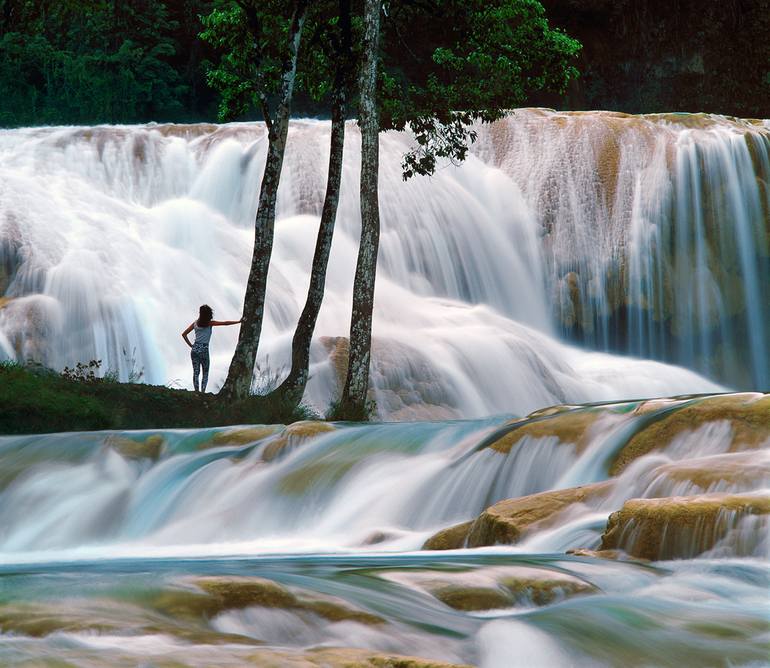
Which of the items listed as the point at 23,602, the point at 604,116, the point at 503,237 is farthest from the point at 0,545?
the point at 604,116

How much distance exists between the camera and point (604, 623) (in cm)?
632

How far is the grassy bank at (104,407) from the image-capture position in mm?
15352

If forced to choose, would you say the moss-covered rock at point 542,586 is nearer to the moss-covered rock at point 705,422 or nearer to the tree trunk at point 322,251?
the moss-covered rock at point 705,422

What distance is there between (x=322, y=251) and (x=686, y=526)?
10.8 metres

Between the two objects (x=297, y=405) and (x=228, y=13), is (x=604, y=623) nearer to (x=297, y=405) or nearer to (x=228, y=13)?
(x=297, y=405)

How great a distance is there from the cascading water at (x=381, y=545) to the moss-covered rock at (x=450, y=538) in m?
0.27

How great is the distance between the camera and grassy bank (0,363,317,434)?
1535 centimetres

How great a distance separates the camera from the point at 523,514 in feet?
30.5

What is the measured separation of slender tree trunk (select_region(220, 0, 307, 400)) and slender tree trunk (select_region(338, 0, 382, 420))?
1083mm

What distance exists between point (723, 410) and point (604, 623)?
14.4ft

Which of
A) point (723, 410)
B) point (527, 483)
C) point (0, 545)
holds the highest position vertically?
point (723, 410)

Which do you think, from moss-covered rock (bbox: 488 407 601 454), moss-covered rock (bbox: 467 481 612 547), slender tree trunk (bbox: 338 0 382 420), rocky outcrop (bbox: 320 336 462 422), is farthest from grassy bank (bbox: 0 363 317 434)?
moss-covered rock (bbox: 467 481 612 547)

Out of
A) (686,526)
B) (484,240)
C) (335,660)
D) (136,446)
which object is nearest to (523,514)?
(686,526)

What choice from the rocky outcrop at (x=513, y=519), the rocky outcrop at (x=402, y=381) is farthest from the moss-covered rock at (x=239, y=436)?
the rocky outcrop at (x=402, y=381)
